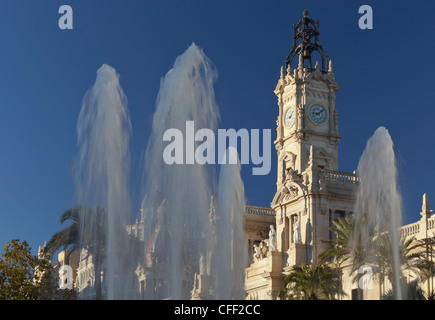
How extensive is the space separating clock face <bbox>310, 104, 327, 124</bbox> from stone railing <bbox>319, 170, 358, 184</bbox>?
31.0 ft

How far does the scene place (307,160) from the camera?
6794cm

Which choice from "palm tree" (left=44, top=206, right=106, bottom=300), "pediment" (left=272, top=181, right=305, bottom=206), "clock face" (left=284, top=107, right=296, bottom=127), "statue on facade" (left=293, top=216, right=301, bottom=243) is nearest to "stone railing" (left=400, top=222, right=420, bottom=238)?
"statue on facade" (left=293, top=216, right=301, bottom=243)

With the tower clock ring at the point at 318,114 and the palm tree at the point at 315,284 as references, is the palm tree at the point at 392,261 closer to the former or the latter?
the palm tree at the point at 315,284

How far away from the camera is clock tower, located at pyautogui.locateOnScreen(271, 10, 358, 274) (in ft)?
191

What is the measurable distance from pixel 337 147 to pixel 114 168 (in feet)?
123

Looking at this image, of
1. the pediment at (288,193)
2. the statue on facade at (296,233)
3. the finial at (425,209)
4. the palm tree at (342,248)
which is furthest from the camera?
the pediment at (288,193)

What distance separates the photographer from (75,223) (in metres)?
48.8

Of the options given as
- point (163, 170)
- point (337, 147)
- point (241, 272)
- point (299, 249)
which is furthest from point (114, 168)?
point (337, 147)

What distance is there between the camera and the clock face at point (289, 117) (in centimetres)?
6950

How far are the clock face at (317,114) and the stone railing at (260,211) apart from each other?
8887mm

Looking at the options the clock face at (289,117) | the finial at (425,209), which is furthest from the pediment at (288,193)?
the finial at (425,209)

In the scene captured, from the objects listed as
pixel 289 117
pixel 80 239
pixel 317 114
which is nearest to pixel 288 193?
pixel 317 114

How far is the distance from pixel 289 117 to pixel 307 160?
4.67 meters
